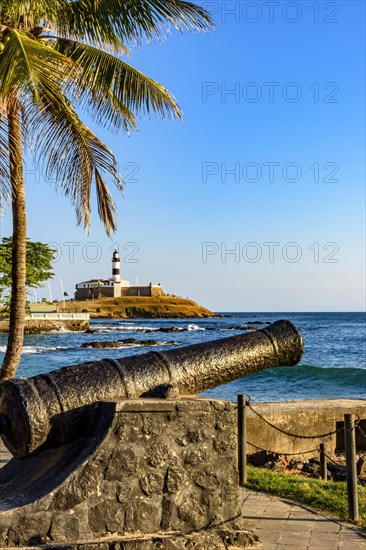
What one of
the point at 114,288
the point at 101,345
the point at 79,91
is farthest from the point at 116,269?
the point at 79,91

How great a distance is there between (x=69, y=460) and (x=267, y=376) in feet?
73.9

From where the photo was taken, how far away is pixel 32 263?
41.1 m

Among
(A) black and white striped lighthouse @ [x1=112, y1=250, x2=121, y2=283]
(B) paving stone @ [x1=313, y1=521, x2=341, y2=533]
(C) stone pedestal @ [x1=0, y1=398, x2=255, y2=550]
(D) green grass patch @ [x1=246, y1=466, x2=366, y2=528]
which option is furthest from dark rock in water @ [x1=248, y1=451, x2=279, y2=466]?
(A) black and white striped lighthouse @ [x1=112, y1=250, x2=121, y2=283]

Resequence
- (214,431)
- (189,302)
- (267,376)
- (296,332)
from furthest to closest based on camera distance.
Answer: (189,302)
(267,376)
(296,332)
(214,431)

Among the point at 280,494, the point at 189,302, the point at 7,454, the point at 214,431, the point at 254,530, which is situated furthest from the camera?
the point at 189,302

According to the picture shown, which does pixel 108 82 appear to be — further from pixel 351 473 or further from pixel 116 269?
pixel 116 269

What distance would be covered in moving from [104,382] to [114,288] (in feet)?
373

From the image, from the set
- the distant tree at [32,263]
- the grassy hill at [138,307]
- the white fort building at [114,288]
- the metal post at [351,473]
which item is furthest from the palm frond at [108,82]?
the white fort building at [114,288]

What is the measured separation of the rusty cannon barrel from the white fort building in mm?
110465

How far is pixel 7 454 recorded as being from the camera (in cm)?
830

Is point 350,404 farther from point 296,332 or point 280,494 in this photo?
point 296,332

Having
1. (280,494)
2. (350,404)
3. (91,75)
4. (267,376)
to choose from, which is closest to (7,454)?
(280,494)

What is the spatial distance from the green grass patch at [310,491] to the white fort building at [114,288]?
109 m

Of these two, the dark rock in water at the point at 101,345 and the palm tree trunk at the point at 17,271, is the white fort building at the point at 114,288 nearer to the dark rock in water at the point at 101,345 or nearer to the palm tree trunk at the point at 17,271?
the dark rock in water at the point at 101,345
